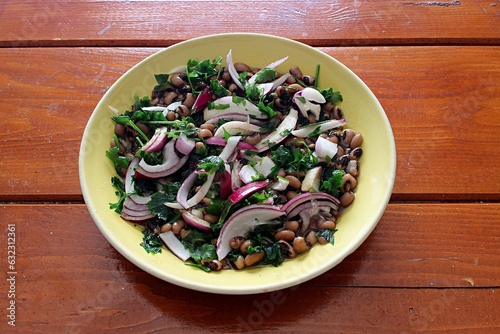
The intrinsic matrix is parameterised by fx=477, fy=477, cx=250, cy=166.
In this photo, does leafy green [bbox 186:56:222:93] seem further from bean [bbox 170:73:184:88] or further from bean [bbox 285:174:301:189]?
bean [bbox 285:174:301:189]

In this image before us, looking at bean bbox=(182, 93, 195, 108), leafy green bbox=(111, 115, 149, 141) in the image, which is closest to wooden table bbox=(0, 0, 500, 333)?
leafy green bbox=(111, 115, 149, 141)

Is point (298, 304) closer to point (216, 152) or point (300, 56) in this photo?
point (216, 152)

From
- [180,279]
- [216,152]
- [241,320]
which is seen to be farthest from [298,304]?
[216,152]

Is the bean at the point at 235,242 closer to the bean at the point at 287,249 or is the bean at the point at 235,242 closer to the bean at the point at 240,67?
the bean at the point at 287,249

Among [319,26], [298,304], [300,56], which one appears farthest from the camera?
[319,26]

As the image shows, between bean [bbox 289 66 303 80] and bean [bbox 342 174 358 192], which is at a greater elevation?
bean [bbox 289 66 303 80]

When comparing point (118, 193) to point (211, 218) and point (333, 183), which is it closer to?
point (211, 218)
